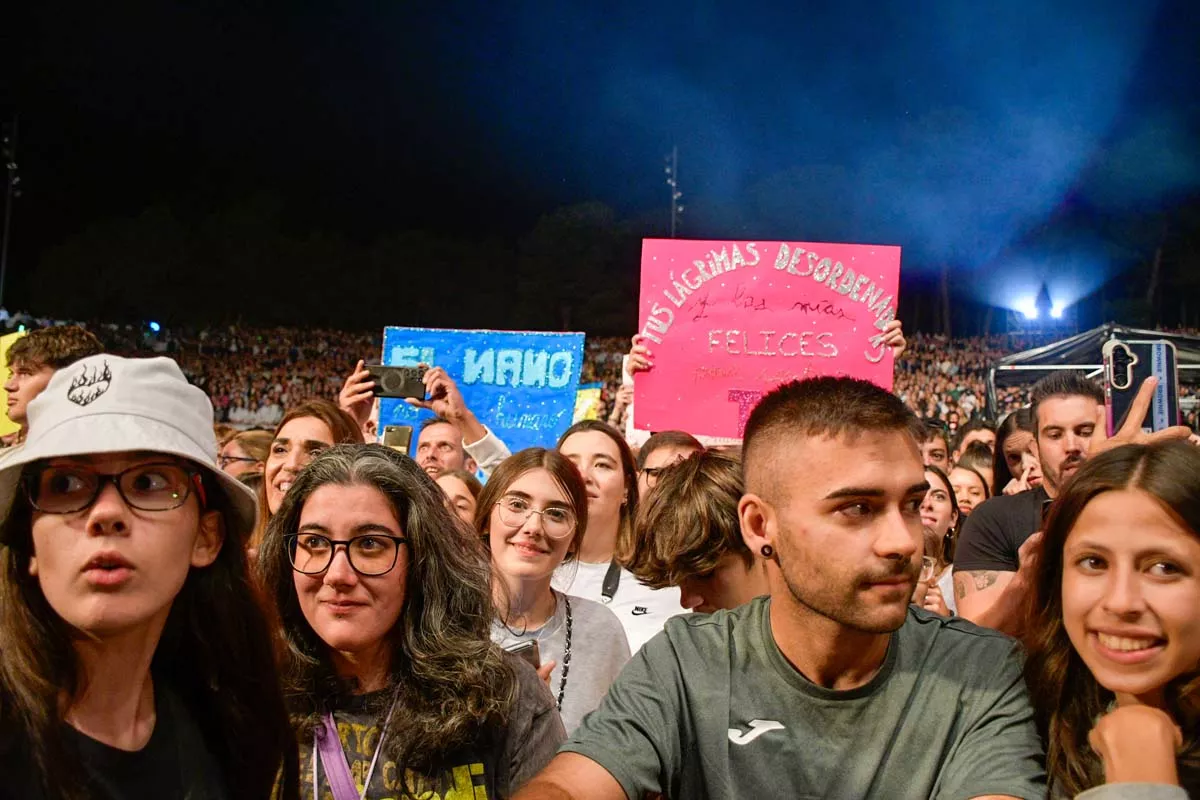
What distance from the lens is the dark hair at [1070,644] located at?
5.78ft

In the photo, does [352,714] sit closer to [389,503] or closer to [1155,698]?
[389,503]

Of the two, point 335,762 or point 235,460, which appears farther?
point 235,460

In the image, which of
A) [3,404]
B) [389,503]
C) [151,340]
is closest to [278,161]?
[151,340]

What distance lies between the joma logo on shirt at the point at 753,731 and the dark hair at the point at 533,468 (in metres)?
A: 1.55

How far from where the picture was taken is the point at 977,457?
265 inches

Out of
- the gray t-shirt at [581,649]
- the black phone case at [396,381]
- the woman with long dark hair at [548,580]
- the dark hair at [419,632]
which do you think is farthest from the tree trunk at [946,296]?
the dark hair at [419,632]

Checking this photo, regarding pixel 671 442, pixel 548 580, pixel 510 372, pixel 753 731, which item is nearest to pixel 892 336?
pixel 671 442

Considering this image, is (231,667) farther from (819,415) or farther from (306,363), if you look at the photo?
(306,363)

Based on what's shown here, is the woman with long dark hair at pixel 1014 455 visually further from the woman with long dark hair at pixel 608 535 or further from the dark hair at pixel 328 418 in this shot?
the dark hair at pixel 328 418

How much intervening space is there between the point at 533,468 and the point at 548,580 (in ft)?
1.19

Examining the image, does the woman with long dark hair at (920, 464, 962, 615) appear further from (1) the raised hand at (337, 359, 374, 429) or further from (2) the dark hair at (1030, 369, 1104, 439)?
(1) the raised hand at (337, 359, 374, 429)

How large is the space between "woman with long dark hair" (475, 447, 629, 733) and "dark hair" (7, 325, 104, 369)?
190 cm

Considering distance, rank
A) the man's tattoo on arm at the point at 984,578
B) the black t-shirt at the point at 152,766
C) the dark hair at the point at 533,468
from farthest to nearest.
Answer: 1. the man's tattoo on arm at the point at 984,578
2. the dark hair at the point at 533,468
3. the black t-shirt at the point at 152,766

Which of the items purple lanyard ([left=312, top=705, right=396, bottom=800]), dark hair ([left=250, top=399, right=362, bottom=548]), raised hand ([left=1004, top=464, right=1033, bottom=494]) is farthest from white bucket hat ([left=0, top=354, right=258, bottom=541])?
raised hand ([left=1004, top=464, right=1033, bottom=494])
